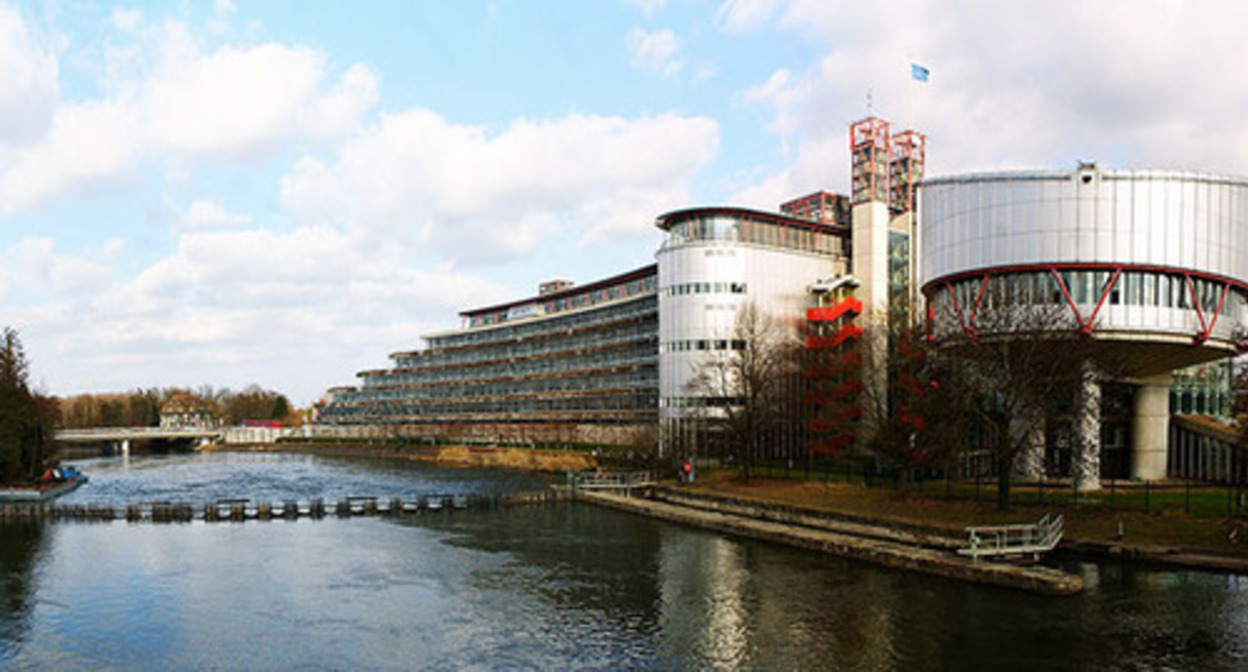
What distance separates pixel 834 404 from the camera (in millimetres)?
85938

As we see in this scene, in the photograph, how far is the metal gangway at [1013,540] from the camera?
42625 millimetres

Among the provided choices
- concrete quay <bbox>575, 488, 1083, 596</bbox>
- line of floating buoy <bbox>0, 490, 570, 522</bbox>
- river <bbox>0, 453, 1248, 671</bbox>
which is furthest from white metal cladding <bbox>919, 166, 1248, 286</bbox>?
line of floating buoy <bbox>0, 490, 570, 522</bbox>

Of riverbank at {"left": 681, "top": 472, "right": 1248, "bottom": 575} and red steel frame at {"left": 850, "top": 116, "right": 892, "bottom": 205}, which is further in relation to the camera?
red steel frame at {"left": 850, "top": 116, "right": 892, "bottom": 205}

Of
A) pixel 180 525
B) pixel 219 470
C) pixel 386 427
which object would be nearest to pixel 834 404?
pixel 180 525

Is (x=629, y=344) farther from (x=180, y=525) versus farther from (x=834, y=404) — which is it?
(x=180, y=525)

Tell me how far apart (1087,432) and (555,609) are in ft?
147

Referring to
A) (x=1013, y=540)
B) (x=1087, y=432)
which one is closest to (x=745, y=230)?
(x=1087, y=432)

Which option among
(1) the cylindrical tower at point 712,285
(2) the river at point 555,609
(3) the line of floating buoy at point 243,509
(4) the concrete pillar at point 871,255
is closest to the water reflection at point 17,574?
(2) the river at point 555,609

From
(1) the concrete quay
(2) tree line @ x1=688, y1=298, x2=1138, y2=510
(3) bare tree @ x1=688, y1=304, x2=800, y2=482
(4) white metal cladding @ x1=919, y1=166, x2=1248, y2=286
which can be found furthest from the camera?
(3) bare tree @ x1=688, y1=304, x2=800, y2=482

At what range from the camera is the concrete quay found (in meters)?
38.7

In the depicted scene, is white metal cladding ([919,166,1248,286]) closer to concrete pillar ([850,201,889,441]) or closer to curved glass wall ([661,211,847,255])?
concrete pillar ([850,201,889,441])

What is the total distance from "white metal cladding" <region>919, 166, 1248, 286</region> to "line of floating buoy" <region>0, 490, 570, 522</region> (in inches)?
1818

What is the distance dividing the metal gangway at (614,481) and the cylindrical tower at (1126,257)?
3128 cm

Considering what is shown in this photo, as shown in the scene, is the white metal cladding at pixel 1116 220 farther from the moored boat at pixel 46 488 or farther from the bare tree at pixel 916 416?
the moored boat at pixel 46 488
